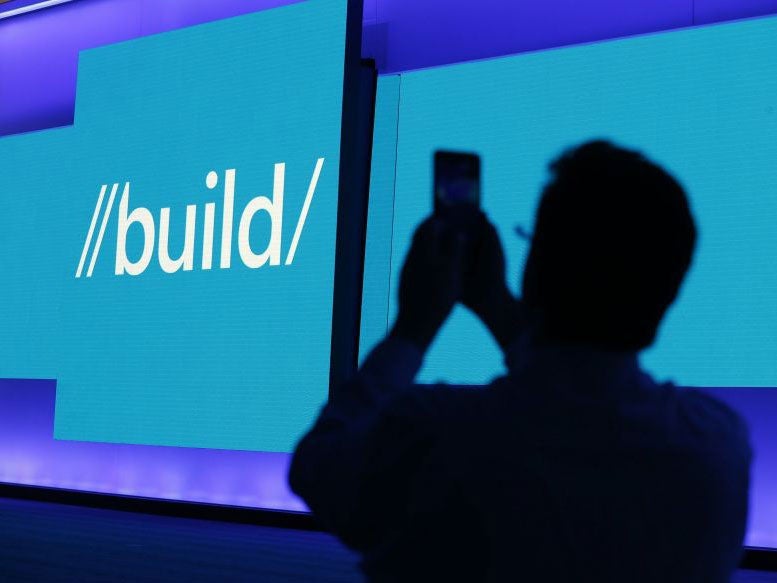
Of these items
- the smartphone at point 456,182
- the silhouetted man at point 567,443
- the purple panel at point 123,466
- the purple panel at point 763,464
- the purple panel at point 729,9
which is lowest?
the purple panel at point 123,466

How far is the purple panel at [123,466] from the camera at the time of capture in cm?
515

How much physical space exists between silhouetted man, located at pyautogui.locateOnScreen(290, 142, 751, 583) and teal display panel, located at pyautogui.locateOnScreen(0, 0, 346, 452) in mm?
3654

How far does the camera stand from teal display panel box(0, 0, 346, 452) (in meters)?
4.43

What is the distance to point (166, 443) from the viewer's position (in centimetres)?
475

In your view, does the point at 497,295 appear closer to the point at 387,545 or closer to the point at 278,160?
the point at 387,545

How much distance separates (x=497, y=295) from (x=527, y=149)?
3483mm

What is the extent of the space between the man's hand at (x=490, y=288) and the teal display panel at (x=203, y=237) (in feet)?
11.7

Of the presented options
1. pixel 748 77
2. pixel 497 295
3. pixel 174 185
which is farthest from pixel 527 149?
pixel 497 295

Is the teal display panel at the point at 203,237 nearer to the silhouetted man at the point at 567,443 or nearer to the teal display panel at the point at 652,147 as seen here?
the teal display panel at the point at 652,147

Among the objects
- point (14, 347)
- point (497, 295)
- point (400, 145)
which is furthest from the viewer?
point (14, 347)

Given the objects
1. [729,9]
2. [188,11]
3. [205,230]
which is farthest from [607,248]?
[188,11]

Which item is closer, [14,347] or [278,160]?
[278,160]

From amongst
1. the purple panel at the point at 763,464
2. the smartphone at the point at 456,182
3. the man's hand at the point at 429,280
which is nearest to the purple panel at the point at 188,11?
the purple panel at the point at 763,464

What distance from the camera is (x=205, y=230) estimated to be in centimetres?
477
